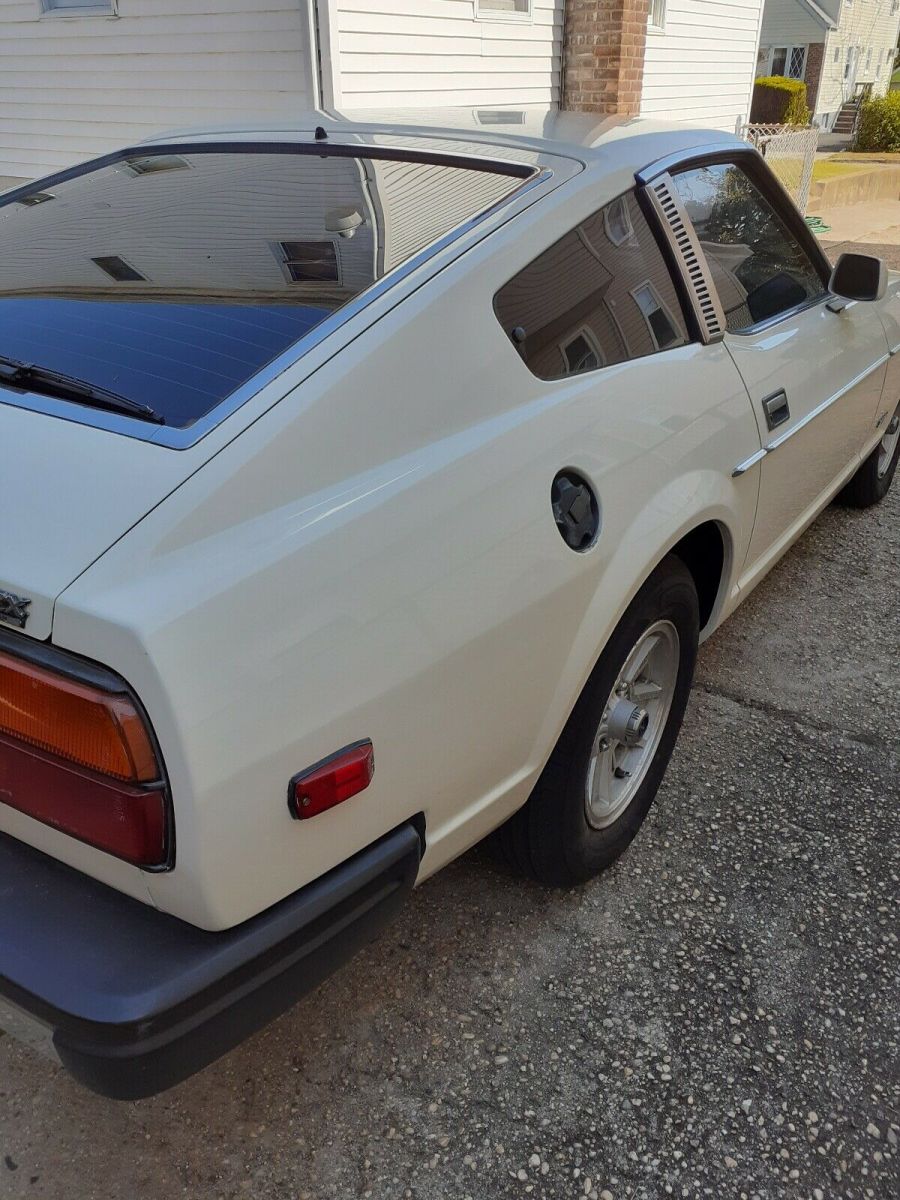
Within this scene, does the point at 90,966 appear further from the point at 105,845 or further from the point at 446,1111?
the point at 446,1111

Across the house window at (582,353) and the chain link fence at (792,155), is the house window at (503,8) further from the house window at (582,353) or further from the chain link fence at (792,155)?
the house window at (582,353)

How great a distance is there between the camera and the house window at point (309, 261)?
6.38 ft

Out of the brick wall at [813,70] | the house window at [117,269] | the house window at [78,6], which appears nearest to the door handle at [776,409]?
the house window at [117,269]

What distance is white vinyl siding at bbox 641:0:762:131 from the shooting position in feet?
36.9

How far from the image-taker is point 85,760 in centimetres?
142

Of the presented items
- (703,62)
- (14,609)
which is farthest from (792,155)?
(14,609)

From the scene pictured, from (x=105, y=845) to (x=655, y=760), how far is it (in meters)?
1.61

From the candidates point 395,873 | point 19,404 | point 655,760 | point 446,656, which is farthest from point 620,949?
point 19,404

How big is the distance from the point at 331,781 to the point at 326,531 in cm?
38

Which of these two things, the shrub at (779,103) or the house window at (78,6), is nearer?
the house window at (78,6)

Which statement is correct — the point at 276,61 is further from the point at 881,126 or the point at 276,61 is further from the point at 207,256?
the point at 881,126

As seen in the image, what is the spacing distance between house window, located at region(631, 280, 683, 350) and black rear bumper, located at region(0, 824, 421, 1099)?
1434mm

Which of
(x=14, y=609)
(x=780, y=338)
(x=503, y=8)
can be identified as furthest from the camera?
(x=503, y=8)

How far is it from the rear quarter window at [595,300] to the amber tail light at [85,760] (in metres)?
1.06
